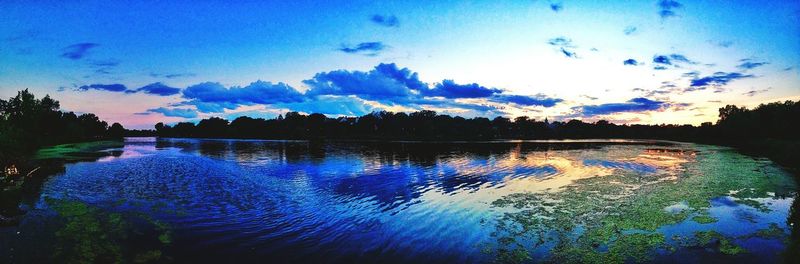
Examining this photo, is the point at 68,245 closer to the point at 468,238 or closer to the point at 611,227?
the point at 468,238

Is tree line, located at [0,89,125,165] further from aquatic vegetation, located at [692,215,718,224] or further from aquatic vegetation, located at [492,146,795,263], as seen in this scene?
aquatic vegetation, located at [692,215,718,224]

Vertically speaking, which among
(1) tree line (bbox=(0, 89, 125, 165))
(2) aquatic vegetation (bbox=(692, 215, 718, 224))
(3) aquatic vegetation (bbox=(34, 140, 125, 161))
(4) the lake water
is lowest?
(2) aquatic vegetation (bbox=(692, 215, 718, 224))

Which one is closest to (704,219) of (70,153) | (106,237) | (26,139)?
→ (106,237)

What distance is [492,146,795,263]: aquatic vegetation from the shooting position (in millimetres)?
13953

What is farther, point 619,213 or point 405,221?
point 619,213

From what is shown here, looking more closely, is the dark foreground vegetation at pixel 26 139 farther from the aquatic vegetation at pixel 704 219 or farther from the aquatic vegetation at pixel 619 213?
the aquatic vegetation at pixel 704 219

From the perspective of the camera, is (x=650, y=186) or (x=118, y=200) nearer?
(x=118, y=200)

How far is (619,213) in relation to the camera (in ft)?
64.1

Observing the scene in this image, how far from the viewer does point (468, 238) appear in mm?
Result: 15312

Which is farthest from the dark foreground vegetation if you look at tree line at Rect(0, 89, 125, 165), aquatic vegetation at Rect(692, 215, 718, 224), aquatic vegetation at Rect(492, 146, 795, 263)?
aquatic vegetation at Rect(692, 215, 718, 224)

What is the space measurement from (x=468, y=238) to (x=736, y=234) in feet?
35.7

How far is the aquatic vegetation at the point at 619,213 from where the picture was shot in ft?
45.8

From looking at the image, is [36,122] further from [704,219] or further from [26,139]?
[704,219]

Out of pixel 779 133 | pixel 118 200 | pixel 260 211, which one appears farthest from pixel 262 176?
pixel 779 133
